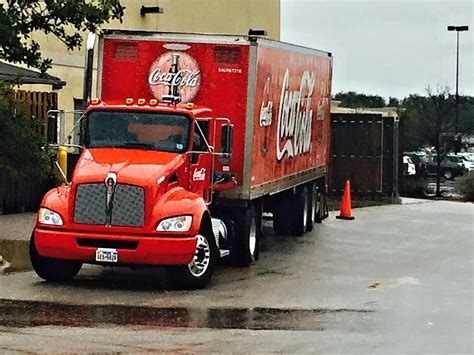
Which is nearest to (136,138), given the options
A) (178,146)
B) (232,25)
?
(178,146)

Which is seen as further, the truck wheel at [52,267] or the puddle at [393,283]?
the puddle at [393,283]

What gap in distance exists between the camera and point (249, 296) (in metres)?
14.0

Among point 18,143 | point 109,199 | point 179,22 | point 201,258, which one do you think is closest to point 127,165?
point 109,199

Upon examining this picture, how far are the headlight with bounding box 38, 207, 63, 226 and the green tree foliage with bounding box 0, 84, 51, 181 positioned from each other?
3.34m

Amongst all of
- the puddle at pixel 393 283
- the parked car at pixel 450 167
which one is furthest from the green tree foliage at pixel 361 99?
the puddle at pixel 393 283

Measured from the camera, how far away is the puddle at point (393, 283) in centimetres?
1519

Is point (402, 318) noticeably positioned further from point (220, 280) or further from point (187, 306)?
point (220, 280)

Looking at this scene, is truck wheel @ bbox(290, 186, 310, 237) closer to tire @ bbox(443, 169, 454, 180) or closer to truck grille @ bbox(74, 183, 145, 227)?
truck grille @ bbox(74, 183, 145, 227)

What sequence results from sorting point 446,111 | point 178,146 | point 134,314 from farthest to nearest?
point 446,111 < point 178,146 < point 134,314

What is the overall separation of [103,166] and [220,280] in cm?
247

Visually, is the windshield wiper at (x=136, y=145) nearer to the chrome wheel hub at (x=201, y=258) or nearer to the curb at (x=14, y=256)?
the chrome wheel hub at (x=201, y=258)

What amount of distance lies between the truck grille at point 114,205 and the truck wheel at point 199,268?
856mm

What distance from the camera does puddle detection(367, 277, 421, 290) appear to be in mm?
15188

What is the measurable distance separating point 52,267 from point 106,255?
107 centimetres
